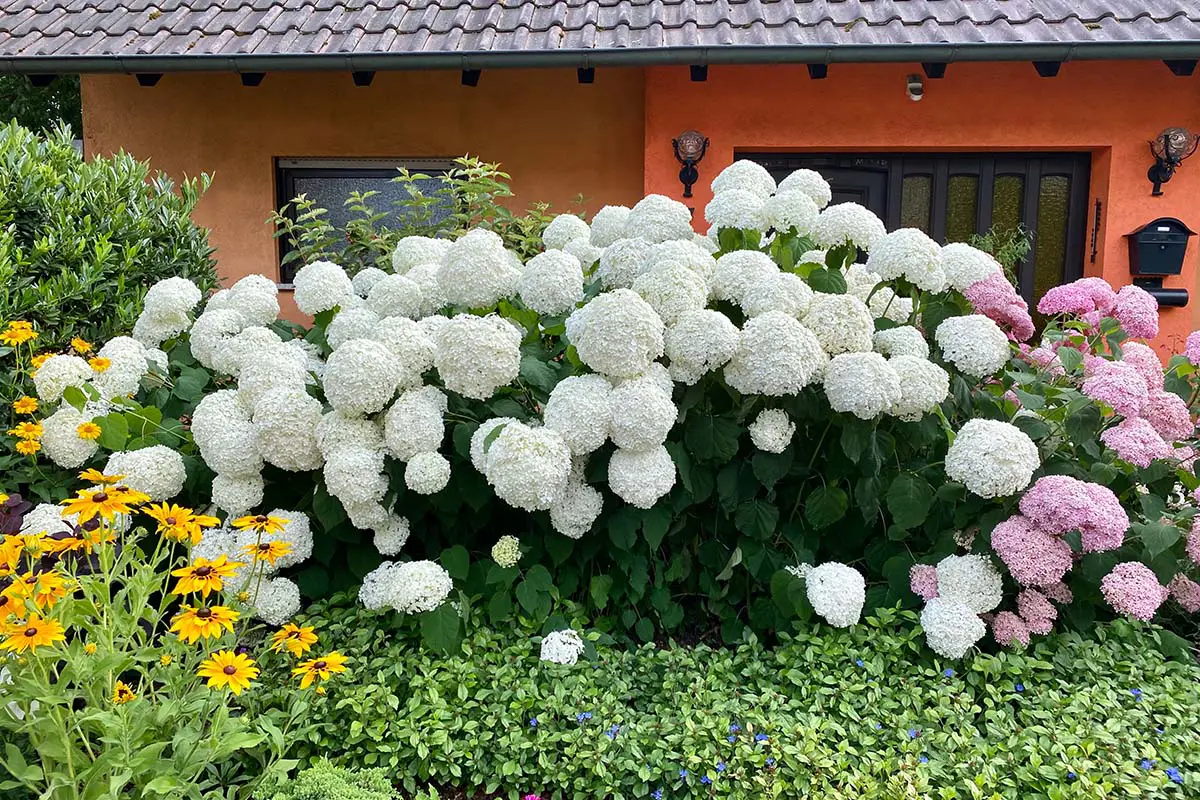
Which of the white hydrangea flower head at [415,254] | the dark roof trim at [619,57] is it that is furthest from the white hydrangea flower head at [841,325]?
the dark roof trim at [619,57]

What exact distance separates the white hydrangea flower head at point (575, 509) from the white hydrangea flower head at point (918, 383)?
0.88 metres

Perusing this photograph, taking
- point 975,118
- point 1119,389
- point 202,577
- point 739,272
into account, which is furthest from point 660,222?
point 975,118

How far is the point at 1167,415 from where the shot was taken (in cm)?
255

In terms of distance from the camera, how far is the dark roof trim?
15.1ft

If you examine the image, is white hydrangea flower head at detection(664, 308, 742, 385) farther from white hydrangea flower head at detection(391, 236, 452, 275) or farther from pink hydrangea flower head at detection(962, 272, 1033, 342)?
Result: white hydrangea flower head at detection(391, 236, 452, 275)

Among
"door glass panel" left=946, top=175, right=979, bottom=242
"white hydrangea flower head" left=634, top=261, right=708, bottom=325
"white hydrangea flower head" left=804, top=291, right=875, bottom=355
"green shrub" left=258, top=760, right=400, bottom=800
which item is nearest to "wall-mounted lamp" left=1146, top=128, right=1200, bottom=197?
"door glass panel" left=946, top=175, right=979, bottom=242

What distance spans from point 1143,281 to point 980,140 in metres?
1.37

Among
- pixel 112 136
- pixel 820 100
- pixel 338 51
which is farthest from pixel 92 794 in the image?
pixel 112 136

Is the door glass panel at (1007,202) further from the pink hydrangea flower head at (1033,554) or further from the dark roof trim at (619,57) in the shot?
the pink hydrangea flower head at (1033,554)

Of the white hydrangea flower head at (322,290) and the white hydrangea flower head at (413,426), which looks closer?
the white hydrangea flower head at (413,426)

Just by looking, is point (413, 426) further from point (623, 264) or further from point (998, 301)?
point (998, 301)

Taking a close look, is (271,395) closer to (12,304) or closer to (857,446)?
(12,304)

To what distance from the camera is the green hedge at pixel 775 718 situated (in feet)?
6.57

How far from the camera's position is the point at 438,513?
2572 mm
